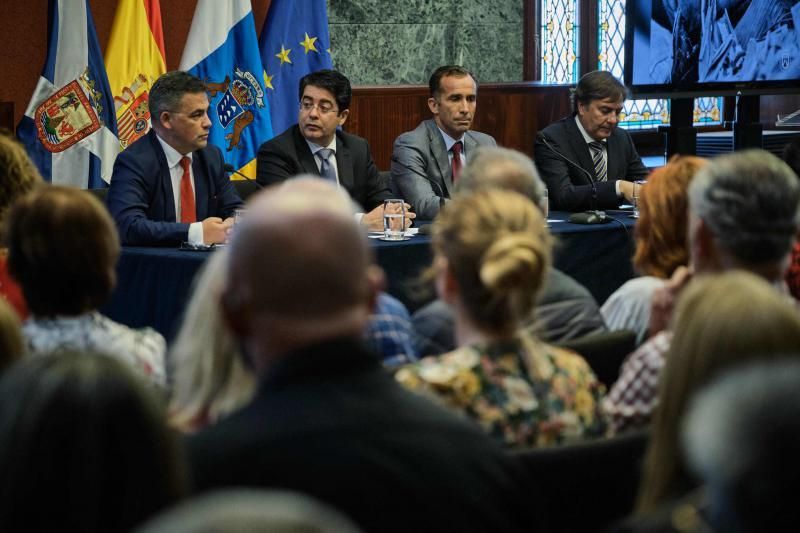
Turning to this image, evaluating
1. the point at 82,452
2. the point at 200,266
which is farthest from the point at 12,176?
the point at 82,452

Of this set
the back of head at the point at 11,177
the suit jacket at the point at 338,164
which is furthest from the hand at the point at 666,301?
the suit jacket at the point at 338,164

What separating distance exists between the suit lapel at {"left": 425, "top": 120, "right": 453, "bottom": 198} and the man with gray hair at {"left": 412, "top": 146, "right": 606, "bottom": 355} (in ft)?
6.49

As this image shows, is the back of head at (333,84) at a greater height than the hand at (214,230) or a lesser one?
greater

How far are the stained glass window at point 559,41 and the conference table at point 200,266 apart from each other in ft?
10.9

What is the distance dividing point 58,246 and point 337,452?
1137 mm

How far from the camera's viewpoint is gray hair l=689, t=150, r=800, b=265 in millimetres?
2359

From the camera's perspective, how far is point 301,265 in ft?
4.73

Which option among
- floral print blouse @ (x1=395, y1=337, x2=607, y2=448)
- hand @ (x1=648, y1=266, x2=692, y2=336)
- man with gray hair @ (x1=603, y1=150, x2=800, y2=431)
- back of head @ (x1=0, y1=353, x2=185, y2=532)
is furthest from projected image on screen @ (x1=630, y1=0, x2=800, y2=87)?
back of head @ (x1=0, y1=353, x2=185, y2=532)

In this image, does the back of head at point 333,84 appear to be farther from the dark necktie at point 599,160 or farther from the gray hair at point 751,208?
the gray hair at point 751,208

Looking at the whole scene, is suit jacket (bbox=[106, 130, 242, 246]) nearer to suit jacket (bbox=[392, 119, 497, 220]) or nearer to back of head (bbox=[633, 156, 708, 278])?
suit jacket (bbox=[392, 119, 497, 220])

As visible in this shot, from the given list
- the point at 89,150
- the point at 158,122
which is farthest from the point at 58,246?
the point at 89,150

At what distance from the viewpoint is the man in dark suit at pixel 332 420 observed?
1.39m

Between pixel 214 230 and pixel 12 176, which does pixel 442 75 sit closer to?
pixel 214 230

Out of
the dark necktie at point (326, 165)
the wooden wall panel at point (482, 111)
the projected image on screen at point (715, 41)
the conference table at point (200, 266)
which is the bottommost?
the conference table at point (200, 266)
